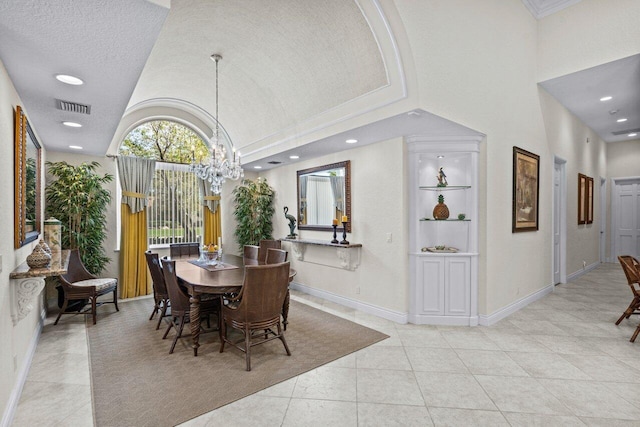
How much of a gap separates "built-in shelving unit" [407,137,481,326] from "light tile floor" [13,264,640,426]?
0.78ft

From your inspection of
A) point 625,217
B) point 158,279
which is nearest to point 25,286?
point 158,279

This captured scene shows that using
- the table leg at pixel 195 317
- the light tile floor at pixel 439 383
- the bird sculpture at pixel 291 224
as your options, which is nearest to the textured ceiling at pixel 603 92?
the light tile floor at pixel 439 383

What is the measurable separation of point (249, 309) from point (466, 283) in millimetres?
2769

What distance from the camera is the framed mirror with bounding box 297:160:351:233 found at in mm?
4965

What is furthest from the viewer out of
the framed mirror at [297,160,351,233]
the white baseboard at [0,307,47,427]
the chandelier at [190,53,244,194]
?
the framed mirror at [297,160,351,233]

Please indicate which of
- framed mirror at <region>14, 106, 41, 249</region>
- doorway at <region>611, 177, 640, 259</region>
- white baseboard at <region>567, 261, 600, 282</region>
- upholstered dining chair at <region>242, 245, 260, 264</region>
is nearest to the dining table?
upholstered dining chair at <region>242, 245, 260, 264</region>

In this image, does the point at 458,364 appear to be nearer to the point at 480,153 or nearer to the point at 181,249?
the point at 480,153

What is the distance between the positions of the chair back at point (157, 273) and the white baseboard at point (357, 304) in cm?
248

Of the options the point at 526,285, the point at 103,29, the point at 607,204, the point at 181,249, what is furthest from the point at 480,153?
the point at 607,204

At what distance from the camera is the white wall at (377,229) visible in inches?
164

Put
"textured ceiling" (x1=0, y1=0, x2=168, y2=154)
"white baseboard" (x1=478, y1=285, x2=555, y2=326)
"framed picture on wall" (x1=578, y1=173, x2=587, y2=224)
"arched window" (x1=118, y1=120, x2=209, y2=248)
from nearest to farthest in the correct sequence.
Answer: "textured ceiling" (x1=0, y1=0, x2=168, y2=154) → "white baseboard" (x1=478, y1=285, x2=555, y2=326) → "arched window" (x1=118, y1=120, x2=209, y2=248) → "framed picture on wall" (x1=578, y1=173, x2=587, y2=224)

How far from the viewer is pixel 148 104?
5.79 metres

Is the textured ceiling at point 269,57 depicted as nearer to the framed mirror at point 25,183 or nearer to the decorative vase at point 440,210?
the decorative vase at point 440,210

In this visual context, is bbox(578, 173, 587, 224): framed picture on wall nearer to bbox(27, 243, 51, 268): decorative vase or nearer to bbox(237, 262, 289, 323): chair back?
bbox(237, 262, 289, 323): chair back
